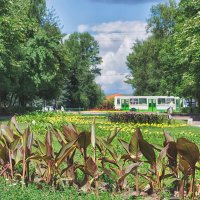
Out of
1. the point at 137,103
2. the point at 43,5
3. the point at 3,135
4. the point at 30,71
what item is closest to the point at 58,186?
the point at 3,135

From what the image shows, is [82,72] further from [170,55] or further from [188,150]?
[188,150]

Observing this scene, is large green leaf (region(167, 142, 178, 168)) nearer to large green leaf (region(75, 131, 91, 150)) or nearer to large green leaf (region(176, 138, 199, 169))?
large green leaf (region(176, 138, 199, 169))

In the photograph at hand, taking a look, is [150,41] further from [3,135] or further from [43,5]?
[3,135]

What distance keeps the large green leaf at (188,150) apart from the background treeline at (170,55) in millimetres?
20816

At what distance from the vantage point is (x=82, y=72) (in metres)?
72.5

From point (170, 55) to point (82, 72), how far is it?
34175 mm

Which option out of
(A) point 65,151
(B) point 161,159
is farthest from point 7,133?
(B) point 161,159

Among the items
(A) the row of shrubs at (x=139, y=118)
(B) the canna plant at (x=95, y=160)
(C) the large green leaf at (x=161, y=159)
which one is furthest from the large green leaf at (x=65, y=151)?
(A) the row of shrubs at (x=139, y=118)

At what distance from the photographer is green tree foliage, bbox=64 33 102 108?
71.8 meters

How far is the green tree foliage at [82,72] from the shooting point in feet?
235

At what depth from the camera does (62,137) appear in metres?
5.88

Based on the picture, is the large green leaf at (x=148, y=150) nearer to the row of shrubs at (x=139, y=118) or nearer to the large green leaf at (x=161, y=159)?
the large green leaf at (x=161, y=159)

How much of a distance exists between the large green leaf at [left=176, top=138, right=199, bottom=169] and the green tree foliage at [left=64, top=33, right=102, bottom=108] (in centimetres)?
6271

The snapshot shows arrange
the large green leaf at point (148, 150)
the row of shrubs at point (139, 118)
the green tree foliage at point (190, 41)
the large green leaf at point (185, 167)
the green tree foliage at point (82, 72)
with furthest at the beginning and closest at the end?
the green tree foliage at point (82, 72) → the green tree foliage at point (190, 41) → the row of shrubs at point (139, 118) → the large green leaf at point (148, 150) → the large green leaf at point (185, 167)
